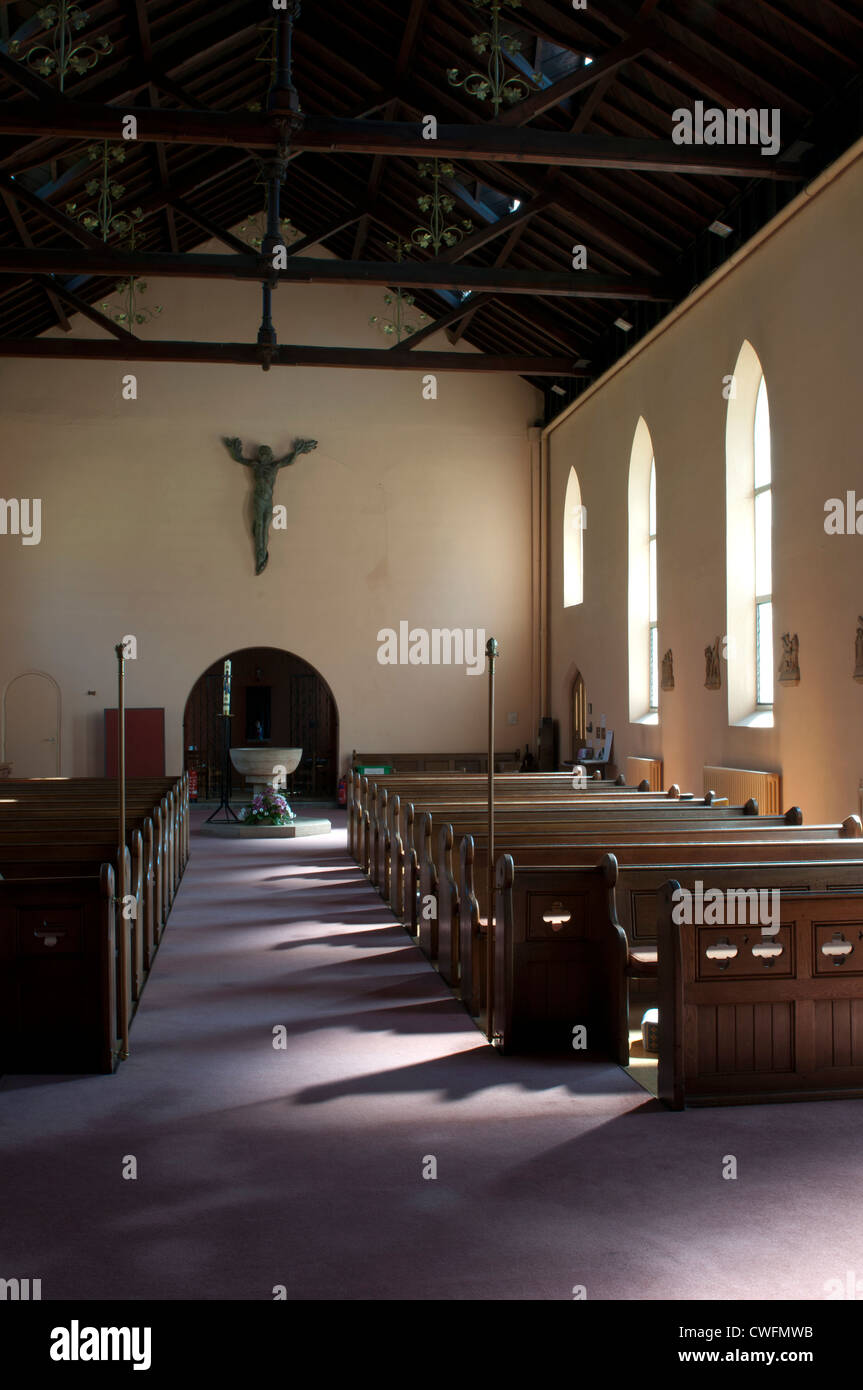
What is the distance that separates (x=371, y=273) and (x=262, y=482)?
5420mm

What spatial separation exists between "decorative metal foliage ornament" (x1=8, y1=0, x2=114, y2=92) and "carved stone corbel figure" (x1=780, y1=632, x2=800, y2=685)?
6780mm

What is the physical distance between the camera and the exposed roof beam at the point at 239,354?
13.4 m

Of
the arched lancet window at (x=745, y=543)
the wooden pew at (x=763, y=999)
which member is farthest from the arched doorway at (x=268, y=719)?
the wooden pew at (x=763, y=999)

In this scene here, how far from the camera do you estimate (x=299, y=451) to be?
16.5 metres

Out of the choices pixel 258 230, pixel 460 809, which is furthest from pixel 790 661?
pixel 258 230

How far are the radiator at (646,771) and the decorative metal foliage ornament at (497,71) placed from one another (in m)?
6.24

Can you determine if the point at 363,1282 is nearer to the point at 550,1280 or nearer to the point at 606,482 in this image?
the point at 550,1280

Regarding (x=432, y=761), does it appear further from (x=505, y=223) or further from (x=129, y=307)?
(x=505, y=223)

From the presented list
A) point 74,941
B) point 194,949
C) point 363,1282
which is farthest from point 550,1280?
point 194,949

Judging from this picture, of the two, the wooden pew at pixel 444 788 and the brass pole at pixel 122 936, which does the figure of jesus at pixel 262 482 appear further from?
the brass pole at pixel 122 936

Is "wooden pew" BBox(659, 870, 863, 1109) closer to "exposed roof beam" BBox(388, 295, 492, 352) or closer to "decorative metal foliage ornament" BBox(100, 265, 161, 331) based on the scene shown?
"exposed roof beam" BBox(388, 295, 492, 352)

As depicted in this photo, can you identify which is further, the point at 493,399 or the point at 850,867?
the point at 493,399

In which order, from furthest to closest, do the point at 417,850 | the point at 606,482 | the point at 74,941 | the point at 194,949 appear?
the point at 606,482 → the point at 417,850 → the point at 194,949 → the point at 74,941

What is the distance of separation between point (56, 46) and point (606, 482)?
23.4ft
